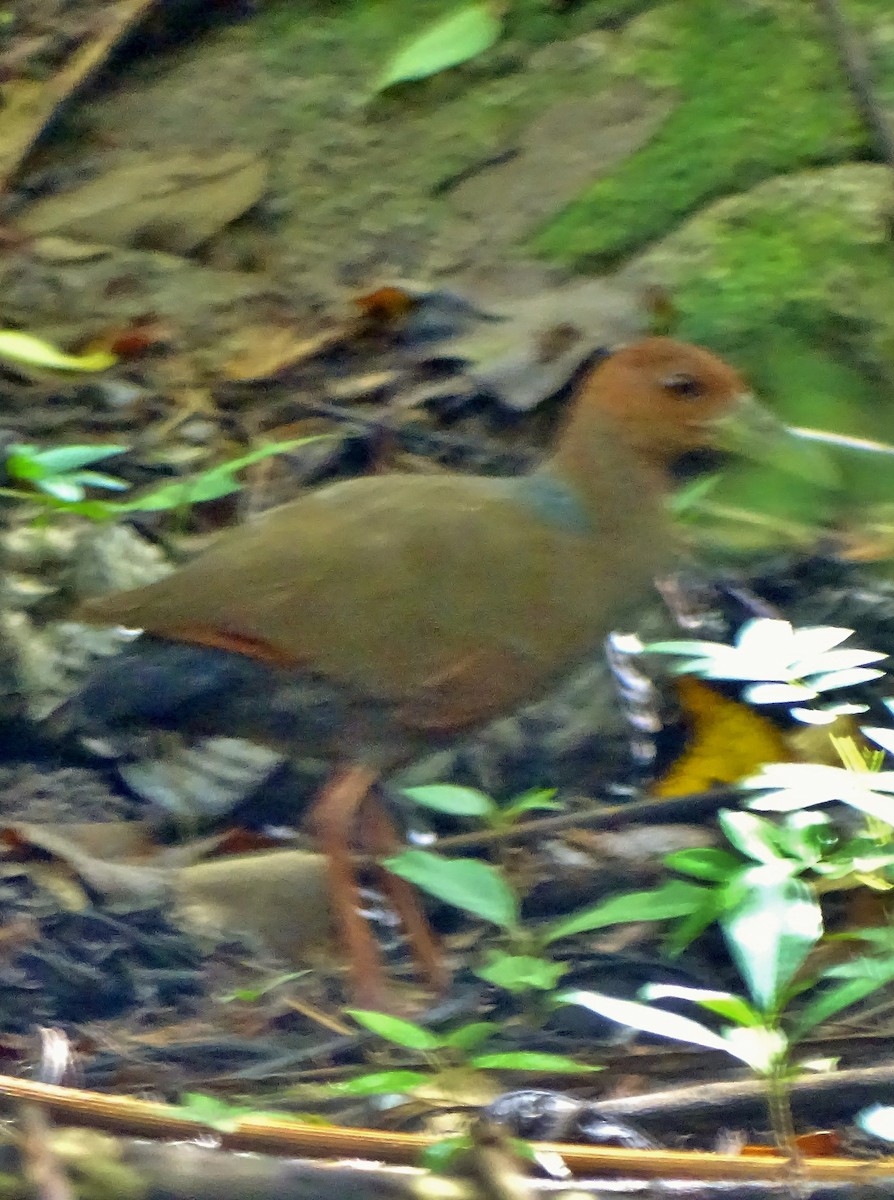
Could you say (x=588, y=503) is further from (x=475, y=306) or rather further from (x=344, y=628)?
(x=475, y=306)

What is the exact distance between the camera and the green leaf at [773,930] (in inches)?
65.1

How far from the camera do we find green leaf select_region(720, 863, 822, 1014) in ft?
5.42

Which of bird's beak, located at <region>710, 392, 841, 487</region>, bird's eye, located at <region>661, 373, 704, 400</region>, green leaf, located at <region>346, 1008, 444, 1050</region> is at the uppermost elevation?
bird's beak, located at <region>710, 392, 841, 487</region>

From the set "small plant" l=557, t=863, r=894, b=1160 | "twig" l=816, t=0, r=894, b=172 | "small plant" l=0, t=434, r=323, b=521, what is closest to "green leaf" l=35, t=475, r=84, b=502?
"small plant" l=0, t=434, r=323, b=521

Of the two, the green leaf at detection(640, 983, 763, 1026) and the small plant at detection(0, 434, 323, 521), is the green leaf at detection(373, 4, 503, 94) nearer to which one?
the small plant at detection(0, 434, 323, 521)

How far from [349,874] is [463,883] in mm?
510

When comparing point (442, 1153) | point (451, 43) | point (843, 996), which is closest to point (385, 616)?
point (843, 996)

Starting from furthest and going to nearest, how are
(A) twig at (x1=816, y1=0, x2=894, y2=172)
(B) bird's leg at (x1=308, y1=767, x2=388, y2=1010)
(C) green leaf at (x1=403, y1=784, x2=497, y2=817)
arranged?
1. (A) twig at (x1=816, y1=0, x2=894, y2=172)
2. (B) bird's leg at (x1=308, y1=767, x2=388, y2=1010)
3. (C) green leaf at (x1=403, y1=784, x2=497, y2=817)

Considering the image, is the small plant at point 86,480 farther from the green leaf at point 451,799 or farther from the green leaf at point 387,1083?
the green leaf at point 387,1083

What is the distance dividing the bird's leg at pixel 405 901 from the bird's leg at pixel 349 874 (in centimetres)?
6

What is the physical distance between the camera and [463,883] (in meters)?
2.15

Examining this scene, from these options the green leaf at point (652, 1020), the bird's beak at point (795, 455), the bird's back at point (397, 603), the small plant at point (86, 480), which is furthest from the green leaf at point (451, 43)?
the green leaf at point (652, 1020)

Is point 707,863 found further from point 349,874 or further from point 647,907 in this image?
point 349,874

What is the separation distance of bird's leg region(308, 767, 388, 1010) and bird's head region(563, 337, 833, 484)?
79 centimetres
